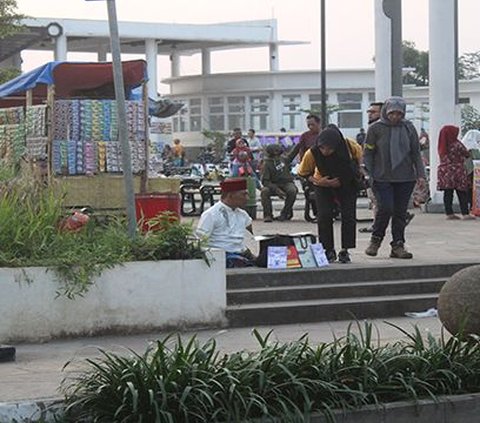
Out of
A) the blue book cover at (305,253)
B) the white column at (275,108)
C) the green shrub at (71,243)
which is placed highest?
the white column at (275,108)

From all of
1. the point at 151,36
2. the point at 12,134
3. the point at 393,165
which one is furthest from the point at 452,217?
the point at 151,36

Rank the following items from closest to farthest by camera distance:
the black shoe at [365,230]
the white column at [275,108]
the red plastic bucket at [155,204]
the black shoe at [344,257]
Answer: the black shoe at [344,257] → the red plastic bucket at [155,204] → the black shoe at [365,230] → the white column at [275,108]

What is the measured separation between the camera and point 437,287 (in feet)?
37.6

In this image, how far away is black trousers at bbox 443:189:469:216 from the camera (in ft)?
60.7

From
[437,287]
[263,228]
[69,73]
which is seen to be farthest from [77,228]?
[263,228]

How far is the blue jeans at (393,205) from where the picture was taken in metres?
12.2

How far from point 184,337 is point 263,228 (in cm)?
765

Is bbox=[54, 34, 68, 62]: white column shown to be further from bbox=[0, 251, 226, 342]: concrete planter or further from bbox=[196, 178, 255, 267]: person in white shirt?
bbox=[0, 251, 226, 342]: concrete planter

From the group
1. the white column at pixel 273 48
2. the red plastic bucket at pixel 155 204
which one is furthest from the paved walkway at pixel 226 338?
the white column at pixel 273 48

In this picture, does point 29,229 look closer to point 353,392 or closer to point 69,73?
point 353,392

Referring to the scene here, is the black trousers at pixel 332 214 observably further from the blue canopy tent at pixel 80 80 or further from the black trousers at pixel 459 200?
the black trousers at pixel 459 200

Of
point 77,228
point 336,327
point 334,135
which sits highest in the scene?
point 334,135

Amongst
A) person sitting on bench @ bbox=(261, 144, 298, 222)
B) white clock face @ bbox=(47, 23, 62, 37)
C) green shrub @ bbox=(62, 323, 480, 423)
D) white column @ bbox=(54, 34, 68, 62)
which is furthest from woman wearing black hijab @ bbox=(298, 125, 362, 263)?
white column @ bbox=(54, 34, 68, 62)

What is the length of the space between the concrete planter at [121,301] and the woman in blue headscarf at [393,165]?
2.73 meters
